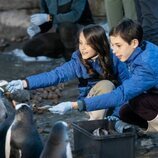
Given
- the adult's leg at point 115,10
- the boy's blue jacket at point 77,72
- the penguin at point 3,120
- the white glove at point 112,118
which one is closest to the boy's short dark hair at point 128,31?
the boy's blue jacket at point 77,72

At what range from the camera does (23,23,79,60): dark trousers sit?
231 inches

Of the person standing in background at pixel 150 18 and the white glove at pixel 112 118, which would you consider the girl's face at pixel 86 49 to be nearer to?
the white glove at pixel 112 118

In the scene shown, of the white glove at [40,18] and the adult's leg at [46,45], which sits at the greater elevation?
the white glove at [40,18]

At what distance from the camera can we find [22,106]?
12.0ft

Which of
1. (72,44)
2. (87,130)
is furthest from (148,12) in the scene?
(72,44)

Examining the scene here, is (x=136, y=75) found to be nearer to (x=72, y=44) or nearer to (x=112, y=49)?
(x=112, y=49)

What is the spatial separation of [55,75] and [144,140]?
78cm

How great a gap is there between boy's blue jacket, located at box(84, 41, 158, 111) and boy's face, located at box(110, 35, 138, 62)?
0.03 metres

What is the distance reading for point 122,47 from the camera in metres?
3.76

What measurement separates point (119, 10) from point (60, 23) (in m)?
1.02

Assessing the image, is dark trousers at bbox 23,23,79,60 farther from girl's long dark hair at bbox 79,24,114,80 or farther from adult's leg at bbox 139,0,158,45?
girl's long dark hair at bbox 79,24,114,80

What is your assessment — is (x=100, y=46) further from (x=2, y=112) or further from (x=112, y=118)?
(x=2, y=112)

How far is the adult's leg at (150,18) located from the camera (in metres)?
4.44

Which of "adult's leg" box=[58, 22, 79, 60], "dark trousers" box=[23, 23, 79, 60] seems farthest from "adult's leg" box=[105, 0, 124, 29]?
"adult's leg" box=[58, 22, 79, 60]
